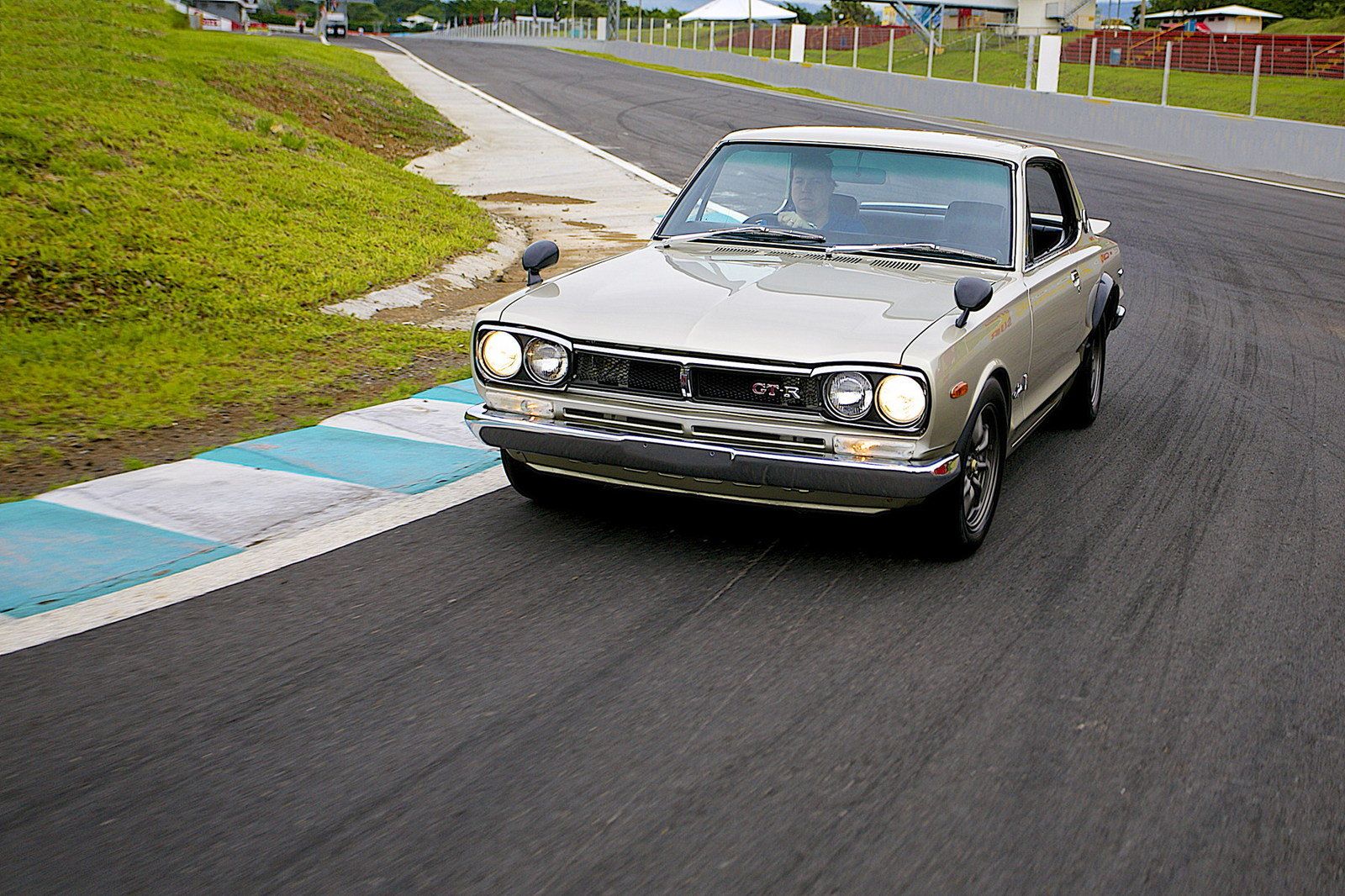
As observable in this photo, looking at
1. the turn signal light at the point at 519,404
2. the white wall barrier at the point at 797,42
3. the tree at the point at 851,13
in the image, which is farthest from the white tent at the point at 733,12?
the turn signal light at the point at 519,404

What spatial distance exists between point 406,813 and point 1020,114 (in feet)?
107

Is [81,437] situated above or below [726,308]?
below

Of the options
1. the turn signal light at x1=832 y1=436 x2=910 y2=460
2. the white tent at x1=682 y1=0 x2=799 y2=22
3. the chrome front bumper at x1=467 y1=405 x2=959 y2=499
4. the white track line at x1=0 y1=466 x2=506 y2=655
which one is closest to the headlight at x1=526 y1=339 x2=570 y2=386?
the chrome front bumper at x1=467 y1=405 x2=959 y2=499

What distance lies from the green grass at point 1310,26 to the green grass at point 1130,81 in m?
23.2

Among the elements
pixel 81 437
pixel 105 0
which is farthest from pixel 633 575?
pixel 105 0

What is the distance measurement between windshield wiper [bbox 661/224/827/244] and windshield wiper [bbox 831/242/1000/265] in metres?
0.15

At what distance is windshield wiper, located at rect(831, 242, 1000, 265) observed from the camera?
5738 mm

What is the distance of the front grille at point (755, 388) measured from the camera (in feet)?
15.2

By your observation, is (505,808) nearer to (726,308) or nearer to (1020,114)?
(726,308)

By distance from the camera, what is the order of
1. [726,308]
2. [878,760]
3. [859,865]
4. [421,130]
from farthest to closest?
[421,130] < [726,308] < [878,760] < [859,865]

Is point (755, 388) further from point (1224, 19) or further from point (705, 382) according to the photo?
point (1224, 19)

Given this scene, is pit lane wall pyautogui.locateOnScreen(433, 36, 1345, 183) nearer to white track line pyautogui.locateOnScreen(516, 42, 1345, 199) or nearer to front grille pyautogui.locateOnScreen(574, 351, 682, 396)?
white track line pyautogui.locateOnScreen(516, 42, 1345, 199)

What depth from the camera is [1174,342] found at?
9789 mm

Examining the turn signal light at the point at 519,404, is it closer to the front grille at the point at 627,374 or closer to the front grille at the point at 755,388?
the front grille at the point at 627,374
